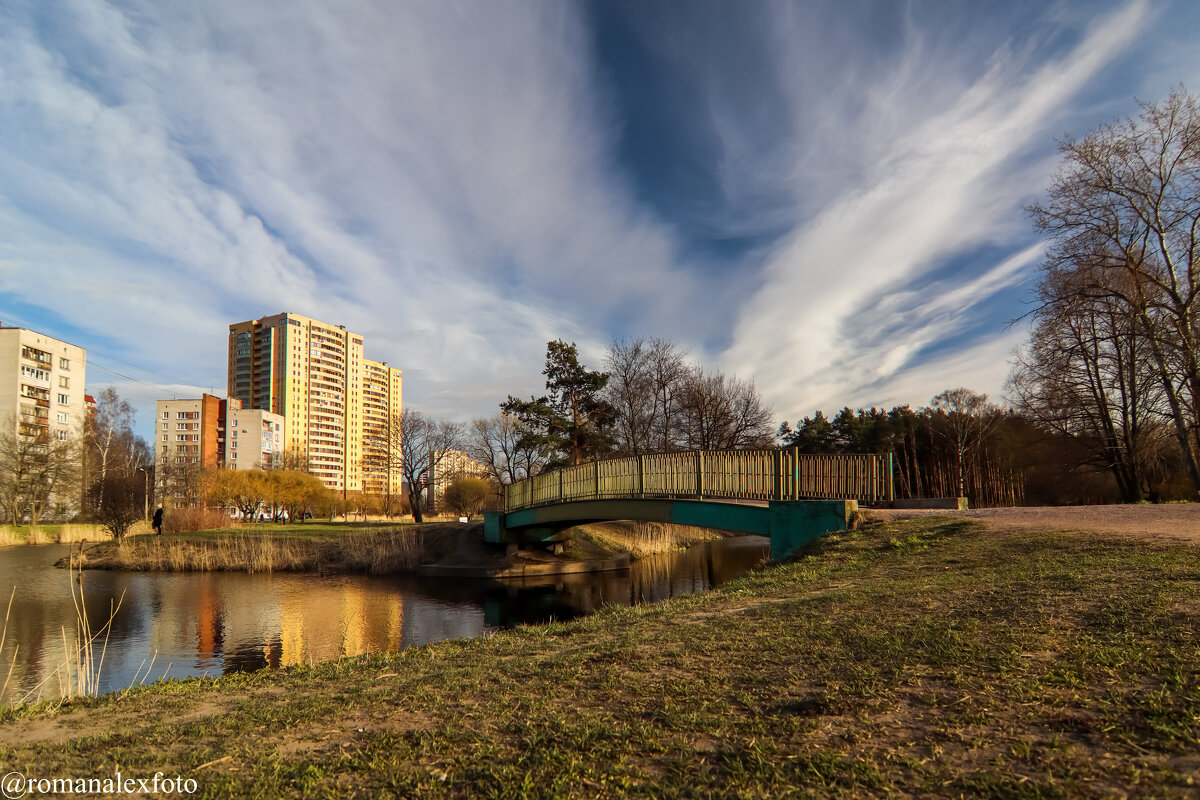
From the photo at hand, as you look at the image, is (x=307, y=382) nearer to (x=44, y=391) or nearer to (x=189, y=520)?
(x=44, y=391)

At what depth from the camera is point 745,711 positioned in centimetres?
372

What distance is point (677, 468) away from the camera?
17219 millimetres

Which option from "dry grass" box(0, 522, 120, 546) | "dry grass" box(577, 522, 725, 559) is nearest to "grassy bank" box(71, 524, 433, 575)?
"dry grass" box(0, 522, 120, 546)

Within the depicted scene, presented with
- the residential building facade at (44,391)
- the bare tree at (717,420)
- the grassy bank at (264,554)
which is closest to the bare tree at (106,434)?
the residential building facade at (44,391)

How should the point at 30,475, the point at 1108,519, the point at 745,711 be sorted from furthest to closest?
the point at 30,475
the point at 1108,519
the point at 745,711

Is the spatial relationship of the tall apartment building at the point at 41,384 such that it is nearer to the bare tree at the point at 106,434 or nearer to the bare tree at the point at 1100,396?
the bare tree at the point at 106,434

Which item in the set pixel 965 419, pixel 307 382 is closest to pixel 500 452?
pixel 965 419

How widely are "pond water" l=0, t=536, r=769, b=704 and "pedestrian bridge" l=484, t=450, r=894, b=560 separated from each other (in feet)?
10.5

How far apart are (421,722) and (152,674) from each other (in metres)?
11.0

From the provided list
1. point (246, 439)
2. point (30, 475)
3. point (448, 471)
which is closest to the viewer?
point (30, 475)

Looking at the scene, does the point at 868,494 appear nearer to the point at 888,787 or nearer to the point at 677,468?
the point at 677,468

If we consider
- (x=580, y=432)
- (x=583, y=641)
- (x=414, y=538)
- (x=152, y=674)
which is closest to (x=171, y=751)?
(x=583, y=641)

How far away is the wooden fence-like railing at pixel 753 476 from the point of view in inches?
554

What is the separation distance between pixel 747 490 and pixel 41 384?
236ft
